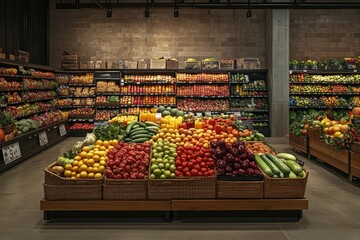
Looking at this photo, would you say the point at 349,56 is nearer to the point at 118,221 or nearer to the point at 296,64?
the point at 296,64

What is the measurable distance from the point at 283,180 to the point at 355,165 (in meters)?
2.56

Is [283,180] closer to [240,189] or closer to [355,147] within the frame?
[240,189]

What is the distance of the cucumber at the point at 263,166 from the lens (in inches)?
201

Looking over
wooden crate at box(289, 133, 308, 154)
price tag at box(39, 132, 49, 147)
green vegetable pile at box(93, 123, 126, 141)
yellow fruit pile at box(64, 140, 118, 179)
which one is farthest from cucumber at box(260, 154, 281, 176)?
price tag at box(39, 132, 49, 147)

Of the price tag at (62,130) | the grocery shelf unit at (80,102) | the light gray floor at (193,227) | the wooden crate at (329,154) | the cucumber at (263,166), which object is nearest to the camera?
the light gray floor at (193,227)

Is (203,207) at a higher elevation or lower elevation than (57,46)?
lower

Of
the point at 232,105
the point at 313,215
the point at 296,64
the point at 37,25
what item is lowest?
the point at 313,215

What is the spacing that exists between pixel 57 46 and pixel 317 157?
384 inches

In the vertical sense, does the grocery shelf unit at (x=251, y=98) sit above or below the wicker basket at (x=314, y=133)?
above

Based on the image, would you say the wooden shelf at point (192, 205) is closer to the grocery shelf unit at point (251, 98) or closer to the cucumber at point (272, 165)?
the cucumber at point (272, 165)

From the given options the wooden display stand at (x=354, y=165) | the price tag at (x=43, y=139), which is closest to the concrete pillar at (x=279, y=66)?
the wooden display stand at (x=354, y=165)

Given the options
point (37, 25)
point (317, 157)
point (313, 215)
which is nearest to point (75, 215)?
point (313, 215)

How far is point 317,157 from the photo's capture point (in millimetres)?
8945

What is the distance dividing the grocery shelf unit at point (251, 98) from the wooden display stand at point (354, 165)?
20.8 feet
